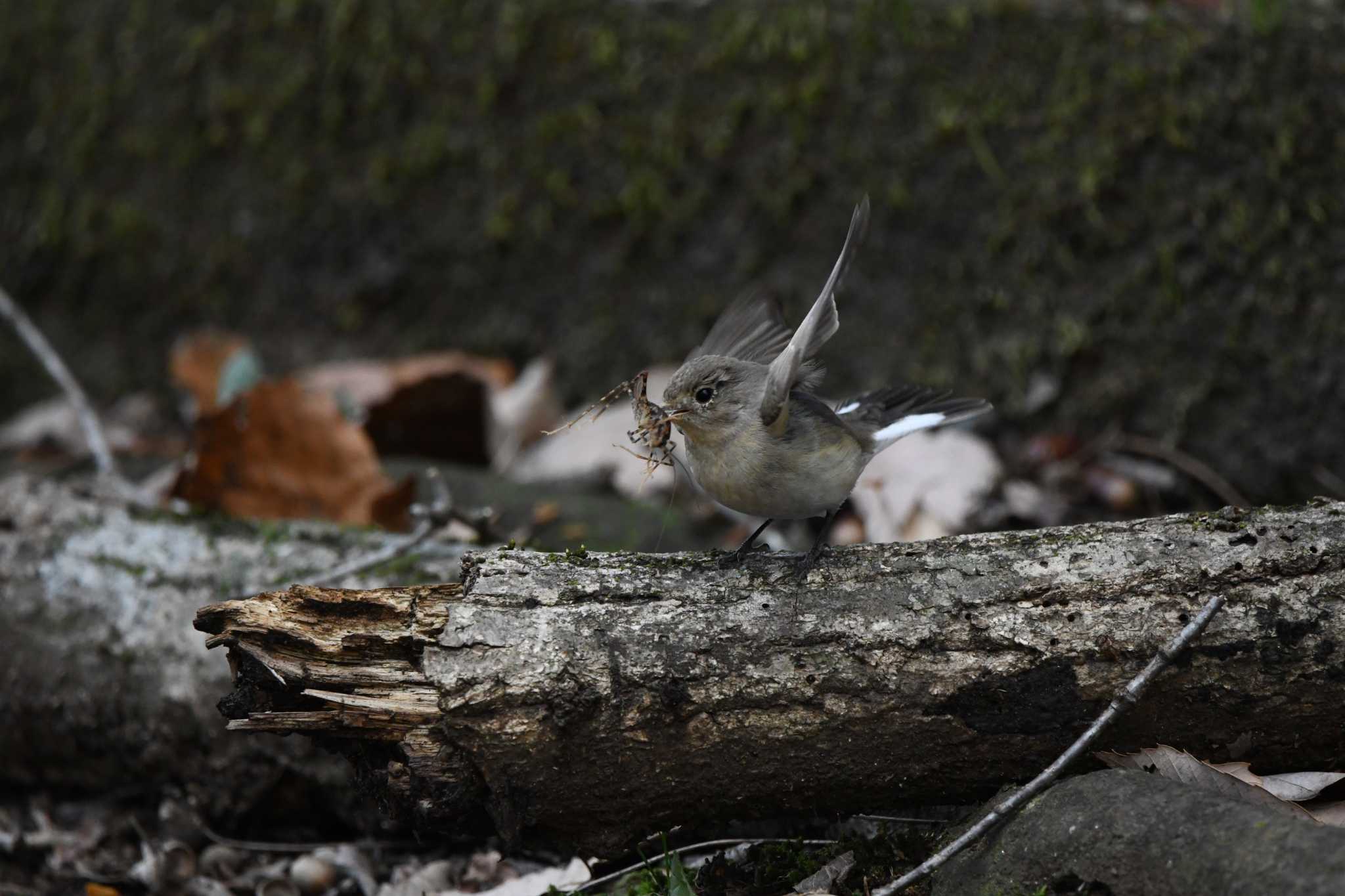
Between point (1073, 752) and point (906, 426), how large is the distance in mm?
1312

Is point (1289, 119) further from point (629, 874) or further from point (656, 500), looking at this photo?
point (629, 874)

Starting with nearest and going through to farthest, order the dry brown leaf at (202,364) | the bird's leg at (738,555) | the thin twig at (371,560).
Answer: the bird's leg at (738,555), the thin twig at (371,560), the dry brown leaf at (202,364)

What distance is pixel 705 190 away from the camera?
19.0ft

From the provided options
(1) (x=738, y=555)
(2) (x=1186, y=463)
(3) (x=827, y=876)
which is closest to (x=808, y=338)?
(1) (x=738, y=555)

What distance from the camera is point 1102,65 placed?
514 cm

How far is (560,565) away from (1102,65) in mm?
3776

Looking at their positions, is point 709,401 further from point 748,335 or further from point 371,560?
point 371,560

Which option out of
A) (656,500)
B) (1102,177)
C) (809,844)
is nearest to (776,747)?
(809,844)

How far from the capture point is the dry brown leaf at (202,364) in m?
5.91

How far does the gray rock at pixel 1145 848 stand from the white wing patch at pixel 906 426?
134cm

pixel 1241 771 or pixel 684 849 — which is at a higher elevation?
pixel 684 849

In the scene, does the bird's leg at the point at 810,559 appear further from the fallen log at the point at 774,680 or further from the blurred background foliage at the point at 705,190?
the blurred background foliage at the point at 705,190

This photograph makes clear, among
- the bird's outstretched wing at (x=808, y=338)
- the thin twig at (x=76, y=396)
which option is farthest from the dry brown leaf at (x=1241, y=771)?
the thin twig at (x=76, y=396)

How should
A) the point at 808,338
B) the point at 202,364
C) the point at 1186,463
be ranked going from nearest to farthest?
the point at 808,338, the point at 1186,463, the point at 202,364
